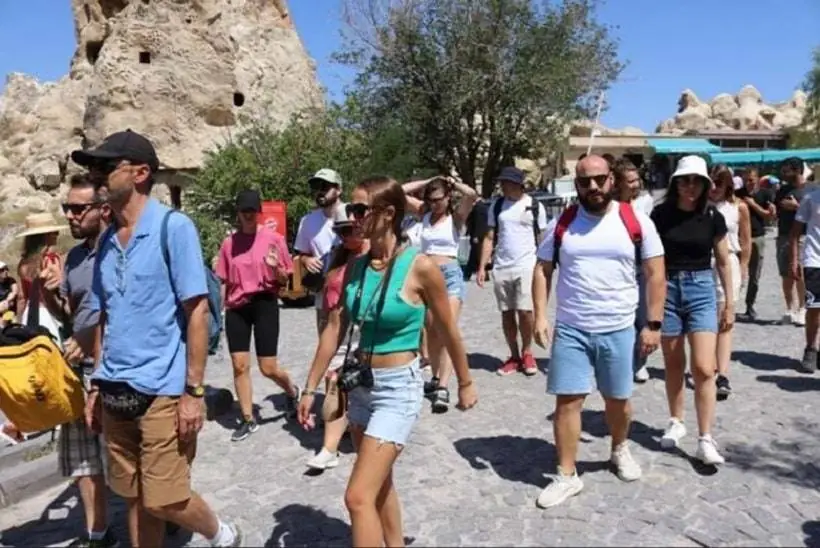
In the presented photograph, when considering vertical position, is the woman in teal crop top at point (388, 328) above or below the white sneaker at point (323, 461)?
above

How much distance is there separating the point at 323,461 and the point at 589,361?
1.82 meters

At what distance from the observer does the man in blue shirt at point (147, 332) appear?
314 cm

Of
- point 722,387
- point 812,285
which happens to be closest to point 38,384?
point 722,387

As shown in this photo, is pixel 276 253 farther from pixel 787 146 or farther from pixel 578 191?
pixel 787 146

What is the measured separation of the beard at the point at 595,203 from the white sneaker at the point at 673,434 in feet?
5.74

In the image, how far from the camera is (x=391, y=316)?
3.15m

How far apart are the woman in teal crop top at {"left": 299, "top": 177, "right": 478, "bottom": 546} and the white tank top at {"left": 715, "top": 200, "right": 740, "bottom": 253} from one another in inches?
182

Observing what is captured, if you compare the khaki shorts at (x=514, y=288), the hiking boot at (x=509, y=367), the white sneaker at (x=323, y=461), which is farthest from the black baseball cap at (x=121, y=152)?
the hiking boot at (x=509, y=367)

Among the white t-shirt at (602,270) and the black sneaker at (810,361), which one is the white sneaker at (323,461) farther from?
the black sneaker at (810,361)

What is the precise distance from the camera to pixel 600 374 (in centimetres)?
425

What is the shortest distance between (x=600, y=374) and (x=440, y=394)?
208 cm

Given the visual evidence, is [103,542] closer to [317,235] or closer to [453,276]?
[317,235]

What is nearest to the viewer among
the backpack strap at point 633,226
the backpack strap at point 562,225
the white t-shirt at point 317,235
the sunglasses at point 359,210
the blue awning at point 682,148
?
the sunglasses at point 359,210

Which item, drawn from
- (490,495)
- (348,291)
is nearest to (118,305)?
(348,291)
